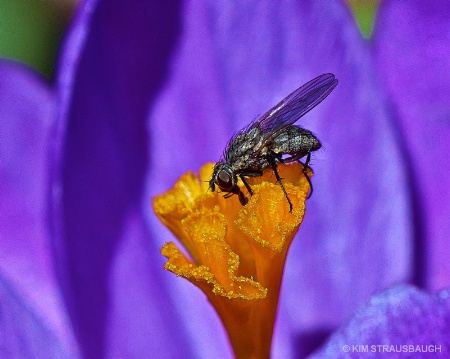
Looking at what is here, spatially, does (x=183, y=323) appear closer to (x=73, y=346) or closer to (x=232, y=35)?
(x=73, y=346)

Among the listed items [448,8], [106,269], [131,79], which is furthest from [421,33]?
[106,269]

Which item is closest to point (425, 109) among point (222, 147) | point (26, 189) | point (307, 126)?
point (307, 126)

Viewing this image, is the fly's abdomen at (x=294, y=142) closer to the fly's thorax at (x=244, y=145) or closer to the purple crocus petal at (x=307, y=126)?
the fly's thorax at (x=244, y=145)

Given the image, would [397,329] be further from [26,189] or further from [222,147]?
[26,189]

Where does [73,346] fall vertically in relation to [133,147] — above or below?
below

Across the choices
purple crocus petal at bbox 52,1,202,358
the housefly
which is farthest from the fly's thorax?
purple crocus petal at bbox 52,1,202,358

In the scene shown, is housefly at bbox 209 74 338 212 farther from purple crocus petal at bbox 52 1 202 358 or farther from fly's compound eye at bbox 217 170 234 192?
purple crocus petal at bbox 52 1 202 358

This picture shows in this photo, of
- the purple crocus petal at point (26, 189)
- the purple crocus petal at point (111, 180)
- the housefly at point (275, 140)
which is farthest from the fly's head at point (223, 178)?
→ the purple crocus petal at point (26, 189)
